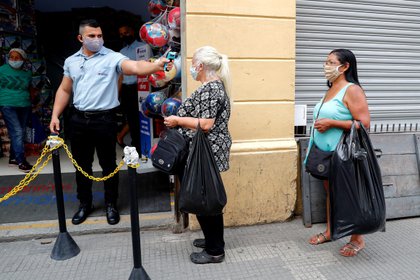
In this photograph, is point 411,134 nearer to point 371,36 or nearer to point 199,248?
point 371,36

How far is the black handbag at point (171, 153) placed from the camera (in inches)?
109

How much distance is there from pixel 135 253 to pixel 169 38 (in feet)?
7.61

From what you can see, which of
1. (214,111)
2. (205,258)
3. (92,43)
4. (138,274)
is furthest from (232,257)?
(92,43)

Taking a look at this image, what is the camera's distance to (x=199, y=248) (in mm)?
3375

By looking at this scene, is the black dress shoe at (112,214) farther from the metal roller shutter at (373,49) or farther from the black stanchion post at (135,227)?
the metal roller shutter at (373,49)

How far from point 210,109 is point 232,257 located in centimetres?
137

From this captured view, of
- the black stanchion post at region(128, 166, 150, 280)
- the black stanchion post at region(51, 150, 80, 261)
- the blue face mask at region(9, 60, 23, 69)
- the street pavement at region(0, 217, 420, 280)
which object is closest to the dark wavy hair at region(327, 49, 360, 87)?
the street pavement at region(0, 217, 420, 280)

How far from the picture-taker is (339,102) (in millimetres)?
3023

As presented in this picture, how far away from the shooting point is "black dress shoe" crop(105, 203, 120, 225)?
3.74 metres

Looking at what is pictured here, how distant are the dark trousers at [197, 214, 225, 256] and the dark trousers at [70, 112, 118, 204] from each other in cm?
128

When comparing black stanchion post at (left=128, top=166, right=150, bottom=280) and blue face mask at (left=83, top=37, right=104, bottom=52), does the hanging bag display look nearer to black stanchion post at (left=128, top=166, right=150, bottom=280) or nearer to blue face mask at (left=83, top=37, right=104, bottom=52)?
black stanchion post at (left=128, top=166, right=150, bottom=280)

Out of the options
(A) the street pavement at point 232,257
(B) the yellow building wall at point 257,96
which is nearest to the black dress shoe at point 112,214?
A: (A) the street pavement at point 232,257

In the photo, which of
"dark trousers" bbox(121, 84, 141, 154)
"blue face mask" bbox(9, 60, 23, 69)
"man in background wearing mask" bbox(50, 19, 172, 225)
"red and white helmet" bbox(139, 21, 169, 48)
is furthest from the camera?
"dark trousers" bbox(121, 84, 141, 154)

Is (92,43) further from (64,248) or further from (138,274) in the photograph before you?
(138,274)
